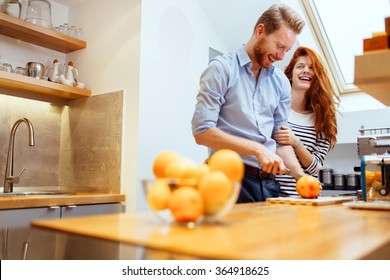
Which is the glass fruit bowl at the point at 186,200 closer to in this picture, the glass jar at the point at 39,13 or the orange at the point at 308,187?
the orange at the point at 308,187

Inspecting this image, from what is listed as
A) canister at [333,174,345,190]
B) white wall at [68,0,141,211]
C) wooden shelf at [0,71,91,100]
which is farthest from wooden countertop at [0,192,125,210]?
canister at [333,174,345,190]

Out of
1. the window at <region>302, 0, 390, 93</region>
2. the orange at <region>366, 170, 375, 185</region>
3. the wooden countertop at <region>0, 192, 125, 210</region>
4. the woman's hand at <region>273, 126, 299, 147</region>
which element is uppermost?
the window at <region>302, 0, 390, 93</region>

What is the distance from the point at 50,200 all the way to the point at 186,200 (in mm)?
1576

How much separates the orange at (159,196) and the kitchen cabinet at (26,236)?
134 cm

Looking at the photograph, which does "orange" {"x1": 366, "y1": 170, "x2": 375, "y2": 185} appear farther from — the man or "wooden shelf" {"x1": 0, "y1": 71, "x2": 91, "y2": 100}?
"wooden shelf" {"x1": 0, "y1": 71, "x2": 91, "y2": 100}

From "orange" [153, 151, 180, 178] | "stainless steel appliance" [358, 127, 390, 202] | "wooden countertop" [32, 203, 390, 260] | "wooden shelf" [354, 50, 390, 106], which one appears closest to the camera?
"wooden countertop" [32, 203, 390, 260]

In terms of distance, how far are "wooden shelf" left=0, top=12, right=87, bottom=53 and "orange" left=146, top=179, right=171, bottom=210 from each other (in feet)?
6.89

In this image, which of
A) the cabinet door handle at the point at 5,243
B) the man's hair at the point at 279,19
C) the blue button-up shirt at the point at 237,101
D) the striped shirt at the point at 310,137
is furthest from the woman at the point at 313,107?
the cabinet door handle at the point at 5,243

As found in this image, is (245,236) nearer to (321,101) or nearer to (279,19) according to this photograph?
(279,19)

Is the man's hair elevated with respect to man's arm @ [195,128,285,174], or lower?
elevated

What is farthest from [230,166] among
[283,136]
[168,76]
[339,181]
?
[339,181]

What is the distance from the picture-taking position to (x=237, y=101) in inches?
61.6

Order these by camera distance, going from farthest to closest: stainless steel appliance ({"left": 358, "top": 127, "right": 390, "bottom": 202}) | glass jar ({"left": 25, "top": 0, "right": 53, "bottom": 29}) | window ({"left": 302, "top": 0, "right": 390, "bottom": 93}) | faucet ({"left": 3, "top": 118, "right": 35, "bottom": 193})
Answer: window ({"left": 302, "top": 0, "right": 390, "bottom": 93})
glass jar ({"left": 25, "top": 0, "right": 53, "bottom": 29})
faucet ({"left": 3, "top": 118, "right": 35, "bottom": 193})
stainless steel appliance ({"left": 358, "top": 127, "right": 390, "bottom": 202})

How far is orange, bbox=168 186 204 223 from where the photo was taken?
611 mm
